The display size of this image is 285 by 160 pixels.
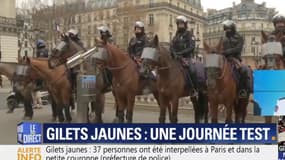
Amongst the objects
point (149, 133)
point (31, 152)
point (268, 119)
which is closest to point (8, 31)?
point (31, 152)

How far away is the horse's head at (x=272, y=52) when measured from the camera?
275 inches

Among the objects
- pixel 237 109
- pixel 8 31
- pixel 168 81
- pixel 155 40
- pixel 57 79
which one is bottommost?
pixel 237 109

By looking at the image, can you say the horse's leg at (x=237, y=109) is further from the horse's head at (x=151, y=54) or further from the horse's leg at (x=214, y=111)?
the horse's head at (x=151, y=54)

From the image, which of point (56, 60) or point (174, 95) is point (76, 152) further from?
point (56, 60)

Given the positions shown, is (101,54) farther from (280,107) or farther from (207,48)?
(280,107)

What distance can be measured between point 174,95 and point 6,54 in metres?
30.9

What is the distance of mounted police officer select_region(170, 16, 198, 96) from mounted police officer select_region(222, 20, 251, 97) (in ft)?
2.58

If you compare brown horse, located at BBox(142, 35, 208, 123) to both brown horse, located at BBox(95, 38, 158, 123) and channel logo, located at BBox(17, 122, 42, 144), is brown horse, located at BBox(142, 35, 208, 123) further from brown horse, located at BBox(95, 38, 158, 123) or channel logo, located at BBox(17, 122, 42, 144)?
channel logo, located at BBox(17, 122, 42, 144)

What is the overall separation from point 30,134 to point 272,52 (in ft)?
13.5

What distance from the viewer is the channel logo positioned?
646 centimetres

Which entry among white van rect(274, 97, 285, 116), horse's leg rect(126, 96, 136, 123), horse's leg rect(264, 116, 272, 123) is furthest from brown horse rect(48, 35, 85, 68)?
white van rect(274, 97, 285, 116)

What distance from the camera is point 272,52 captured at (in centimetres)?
713

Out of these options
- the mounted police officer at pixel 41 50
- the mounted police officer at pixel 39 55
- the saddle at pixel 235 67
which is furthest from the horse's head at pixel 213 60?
the mounted police officer at pixel 41 50

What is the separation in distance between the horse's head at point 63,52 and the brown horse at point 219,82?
3.39m
